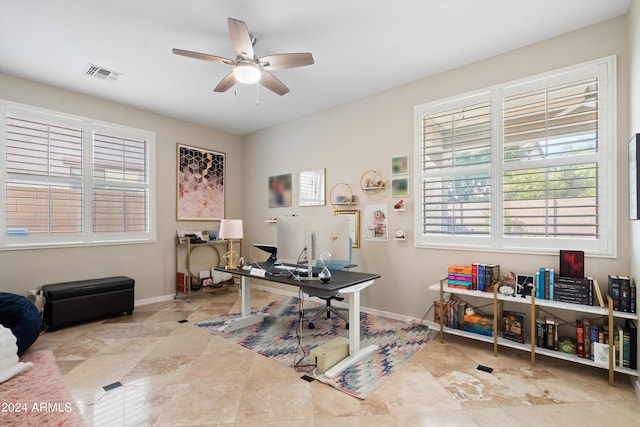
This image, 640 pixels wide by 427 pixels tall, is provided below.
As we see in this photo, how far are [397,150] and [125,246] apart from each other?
3.97m

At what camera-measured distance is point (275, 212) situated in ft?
17.0

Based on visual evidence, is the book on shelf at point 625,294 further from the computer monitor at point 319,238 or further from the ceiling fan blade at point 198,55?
the ceiling fan blade at point 198,55

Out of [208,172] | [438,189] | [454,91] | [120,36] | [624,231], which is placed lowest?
[624,231]

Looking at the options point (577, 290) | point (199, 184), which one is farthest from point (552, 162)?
point (199, 184)

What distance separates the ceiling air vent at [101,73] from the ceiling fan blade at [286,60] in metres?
1.96

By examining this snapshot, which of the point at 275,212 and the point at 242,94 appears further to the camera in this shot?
the point at 275,212

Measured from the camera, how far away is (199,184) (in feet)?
16.8

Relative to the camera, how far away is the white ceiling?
2330mm

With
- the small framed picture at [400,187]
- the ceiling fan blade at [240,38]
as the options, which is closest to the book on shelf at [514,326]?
the small framed picture at [400,187]

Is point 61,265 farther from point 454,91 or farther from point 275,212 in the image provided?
point 454,91

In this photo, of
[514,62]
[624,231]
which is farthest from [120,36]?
[624,231]

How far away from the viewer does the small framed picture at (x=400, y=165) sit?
3.62 m

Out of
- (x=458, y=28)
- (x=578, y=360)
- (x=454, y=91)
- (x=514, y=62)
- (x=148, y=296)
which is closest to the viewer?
(x=578, y=360)

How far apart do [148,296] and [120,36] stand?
342cm
